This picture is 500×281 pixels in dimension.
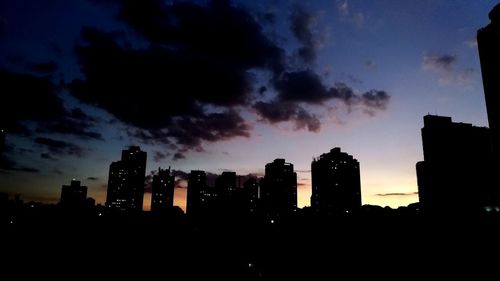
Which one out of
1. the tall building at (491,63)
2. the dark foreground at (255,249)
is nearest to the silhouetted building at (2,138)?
the dark foreground at (255,249)

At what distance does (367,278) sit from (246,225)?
38.4m

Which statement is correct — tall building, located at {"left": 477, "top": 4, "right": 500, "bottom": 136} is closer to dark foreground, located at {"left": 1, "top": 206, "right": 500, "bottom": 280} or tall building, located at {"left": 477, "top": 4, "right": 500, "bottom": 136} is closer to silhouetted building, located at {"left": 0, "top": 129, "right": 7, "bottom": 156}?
dark foreground, located at {"left": 1, "top": 206, "right": 500, "bottom": 280}

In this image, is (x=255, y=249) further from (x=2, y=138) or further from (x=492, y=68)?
(x=2, y=138)

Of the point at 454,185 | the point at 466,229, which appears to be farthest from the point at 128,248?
→ the point at 454,185

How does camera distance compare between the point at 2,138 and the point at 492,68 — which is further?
the point at 2,138

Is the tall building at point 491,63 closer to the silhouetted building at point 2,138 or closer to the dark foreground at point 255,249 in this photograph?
the dark foreground at point 255,249

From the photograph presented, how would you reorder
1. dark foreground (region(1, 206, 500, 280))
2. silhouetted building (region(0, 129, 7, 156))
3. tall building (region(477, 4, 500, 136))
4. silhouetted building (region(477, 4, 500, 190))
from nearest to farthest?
dark foreground (region(1, 206, 500, 280))
silhouetted building (region(477, 4, 500, 190))
tall building (region(477, 4, 500, 136))
silhouetted building (region(0, 129, 7, 156))

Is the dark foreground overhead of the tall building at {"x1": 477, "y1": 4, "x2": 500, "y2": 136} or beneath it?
beneath

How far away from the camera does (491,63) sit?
110 m

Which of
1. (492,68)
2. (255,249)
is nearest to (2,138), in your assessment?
(255,249)

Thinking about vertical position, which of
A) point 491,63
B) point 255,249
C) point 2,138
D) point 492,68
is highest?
point 491,63

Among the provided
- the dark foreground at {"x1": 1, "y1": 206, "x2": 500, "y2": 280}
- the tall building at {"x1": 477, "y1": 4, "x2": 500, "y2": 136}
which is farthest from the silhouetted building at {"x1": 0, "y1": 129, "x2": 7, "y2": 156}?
the tall building at {"x1": 477, "y1": 4, "x2": 500, "y2": 136}

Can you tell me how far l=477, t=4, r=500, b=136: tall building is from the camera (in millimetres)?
104812

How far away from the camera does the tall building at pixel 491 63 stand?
105m
